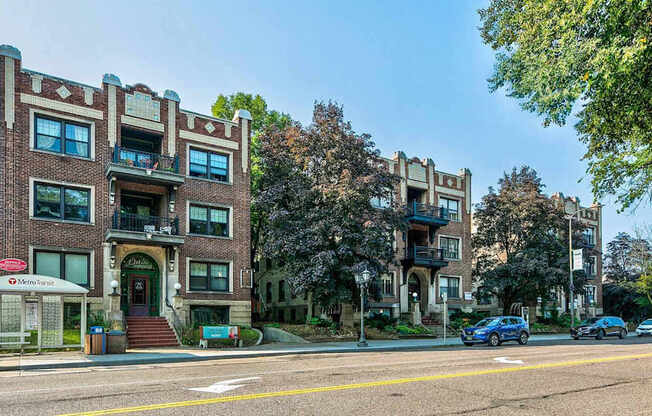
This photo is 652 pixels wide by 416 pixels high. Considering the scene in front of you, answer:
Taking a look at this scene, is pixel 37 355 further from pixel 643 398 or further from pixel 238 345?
pixel 643 398

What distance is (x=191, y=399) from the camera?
9336 millimetres

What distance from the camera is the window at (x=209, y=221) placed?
2978cm

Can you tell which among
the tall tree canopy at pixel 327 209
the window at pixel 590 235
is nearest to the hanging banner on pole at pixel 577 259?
the tall tree canopy at pixel 327 209

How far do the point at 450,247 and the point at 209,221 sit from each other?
21.0m

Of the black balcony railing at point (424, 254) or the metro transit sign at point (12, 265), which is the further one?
the black balcony railing at point (424, 254)

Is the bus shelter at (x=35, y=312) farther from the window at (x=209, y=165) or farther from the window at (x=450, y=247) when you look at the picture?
the window at (x=450, y=247)

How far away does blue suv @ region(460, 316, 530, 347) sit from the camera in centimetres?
2672

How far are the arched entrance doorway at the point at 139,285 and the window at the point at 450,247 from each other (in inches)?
886

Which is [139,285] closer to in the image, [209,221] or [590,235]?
[209,221]

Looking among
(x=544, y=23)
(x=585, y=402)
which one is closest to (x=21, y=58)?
(x=544, y=23)

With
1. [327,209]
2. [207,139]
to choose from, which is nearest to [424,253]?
[327,209]

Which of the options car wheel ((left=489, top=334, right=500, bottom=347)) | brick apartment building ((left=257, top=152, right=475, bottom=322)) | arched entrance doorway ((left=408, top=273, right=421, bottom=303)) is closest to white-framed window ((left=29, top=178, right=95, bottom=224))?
brick apartment building ((left=257, top=152, right=475, bottom=322))

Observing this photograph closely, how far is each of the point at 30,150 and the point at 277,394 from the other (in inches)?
800

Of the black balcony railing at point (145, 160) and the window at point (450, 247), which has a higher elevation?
the black balcony railing at point (145, 160)
